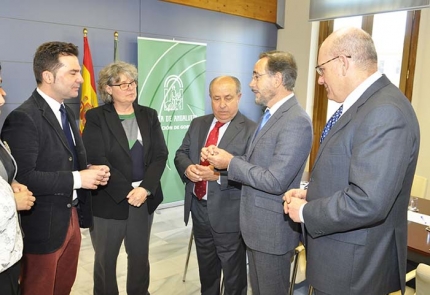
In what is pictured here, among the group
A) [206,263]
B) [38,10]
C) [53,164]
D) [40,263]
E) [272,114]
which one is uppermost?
[38,10]

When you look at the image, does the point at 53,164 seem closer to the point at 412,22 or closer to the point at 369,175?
the point at 369,175

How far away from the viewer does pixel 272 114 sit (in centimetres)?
192

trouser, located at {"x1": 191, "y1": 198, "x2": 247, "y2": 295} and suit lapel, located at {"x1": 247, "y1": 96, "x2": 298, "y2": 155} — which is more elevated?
suit lapel, located at {"x1": 247, "y1": 96, "x2": 298, "y2": 155}

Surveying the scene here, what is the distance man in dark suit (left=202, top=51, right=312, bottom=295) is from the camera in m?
1.77

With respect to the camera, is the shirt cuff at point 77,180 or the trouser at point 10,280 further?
the shirt cuff at point 77,180

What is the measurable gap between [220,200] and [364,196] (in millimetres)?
1213

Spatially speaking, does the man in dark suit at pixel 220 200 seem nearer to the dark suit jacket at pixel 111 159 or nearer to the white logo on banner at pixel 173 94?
the dark suit jacket at pixel 111 159

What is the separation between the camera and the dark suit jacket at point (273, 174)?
1763 millimetres

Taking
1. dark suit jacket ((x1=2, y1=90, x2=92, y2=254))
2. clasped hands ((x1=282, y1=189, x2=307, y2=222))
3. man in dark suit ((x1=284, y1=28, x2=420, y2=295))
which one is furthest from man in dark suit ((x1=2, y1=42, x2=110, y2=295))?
man in dark suit ((x1=284, y1=28, x2=420, y2=295))

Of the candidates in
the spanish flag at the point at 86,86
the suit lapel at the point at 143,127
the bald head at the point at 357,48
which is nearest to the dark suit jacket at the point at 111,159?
the suit lapel at the point at 143,127

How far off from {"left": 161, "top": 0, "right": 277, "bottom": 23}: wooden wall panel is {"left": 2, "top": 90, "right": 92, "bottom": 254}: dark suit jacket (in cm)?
350

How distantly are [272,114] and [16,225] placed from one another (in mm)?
1287

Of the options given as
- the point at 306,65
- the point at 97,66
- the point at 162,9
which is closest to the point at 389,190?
the point at 97,66

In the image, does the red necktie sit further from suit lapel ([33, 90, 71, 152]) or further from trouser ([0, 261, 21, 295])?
trouser ([0, 261, 21, 295])
